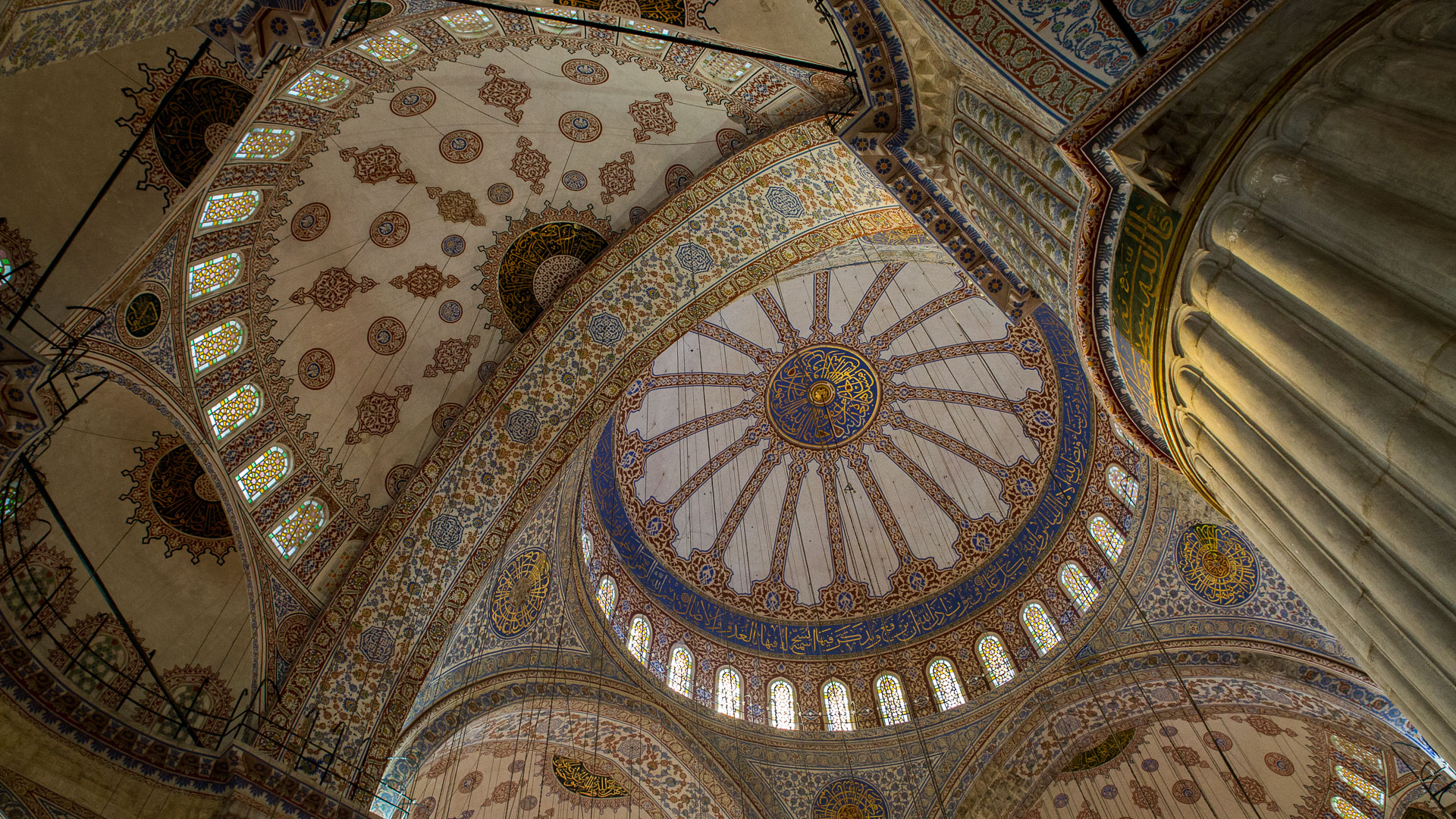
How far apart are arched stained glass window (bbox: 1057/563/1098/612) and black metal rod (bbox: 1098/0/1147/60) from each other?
790 centimetres

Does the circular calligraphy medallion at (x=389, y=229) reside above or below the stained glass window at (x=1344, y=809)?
above

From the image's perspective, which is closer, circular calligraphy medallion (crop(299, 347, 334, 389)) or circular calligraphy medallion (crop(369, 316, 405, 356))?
circular calligraphy medallion (crop(299, 347, 334, 389))

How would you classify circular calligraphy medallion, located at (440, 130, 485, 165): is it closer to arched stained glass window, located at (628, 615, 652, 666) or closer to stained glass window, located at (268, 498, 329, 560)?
stained glass window, located at (268, 498, 329, 560)

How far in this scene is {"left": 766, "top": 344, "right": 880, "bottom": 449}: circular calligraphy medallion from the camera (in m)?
11.9

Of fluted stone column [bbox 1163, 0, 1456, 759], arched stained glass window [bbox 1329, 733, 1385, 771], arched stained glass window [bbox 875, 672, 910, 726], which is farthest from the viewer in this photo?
arched stained glass window [bbox 875, 672, 910, 726]

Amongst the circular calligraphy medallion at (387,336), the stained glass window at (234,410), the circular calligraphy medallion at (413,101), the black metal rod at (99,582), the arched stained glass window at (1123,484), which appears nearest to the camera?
the black metal rod at (99,582)

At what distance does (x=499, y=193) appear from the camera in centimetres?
745

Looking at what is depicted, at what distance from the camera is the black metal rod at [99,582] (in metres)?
4.85

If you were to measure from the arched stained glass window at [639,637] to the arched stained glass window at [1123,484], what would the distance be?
20.5 ft

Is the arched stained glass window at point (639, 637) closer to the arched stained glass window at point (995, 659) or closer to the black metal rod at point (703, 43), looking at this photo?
the arched stained glass window at point (995, 659)

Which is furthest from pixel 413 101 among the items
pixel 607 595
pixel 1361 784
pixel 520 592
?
pixel 1361 784

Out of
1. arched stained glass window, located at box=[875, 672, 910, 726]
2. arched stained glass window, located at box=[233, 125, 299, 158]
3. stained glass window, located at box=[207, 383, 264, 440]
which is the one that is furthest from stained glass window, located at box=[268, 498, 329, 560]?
arched stained glass window, located at box=[875, 672, 910, 726]

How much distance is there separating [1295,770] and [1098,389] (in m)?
7.23

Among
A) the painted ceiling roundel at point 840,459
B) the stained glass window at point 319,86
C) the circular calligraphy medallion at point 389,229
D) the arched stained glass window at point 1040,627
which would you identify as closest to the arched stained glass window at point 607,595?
the painted ceiling roundel at point 840,459
